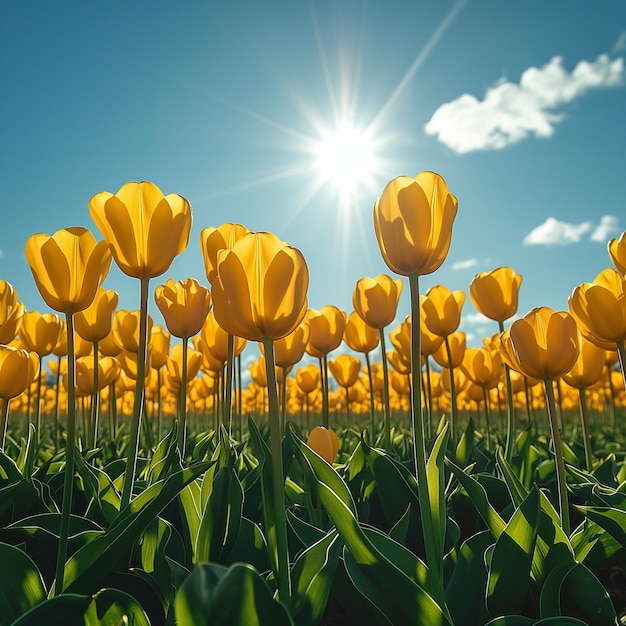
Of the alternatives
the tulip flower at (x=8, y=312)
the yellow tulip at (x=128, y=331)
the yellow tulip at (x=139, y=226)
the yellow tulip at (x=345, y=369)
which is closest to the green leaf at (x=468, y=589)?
the yellow tulip at (x=139, y=226)

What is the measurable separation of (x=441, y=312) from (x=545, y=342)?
127 centimetres

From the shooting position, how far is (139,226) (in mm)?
1368

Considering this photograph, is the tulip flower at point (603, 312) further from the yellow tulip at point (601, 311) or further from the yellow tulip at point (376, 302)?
the yellow tulip at point (376, 302)

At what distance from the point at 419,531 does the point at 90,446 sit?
192cm

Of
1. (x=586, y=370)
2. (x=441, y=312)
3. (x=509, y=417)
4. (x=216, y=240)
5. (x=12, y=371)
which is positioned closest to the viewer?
(x=216, y=240)

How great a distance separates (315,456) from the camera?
1.13 m

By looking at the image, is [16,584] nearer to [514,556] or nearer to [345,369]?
[514,556]

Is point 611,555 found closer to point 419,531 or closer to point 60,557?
point 419,531

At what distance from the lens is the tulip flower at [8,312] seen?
2.13 meters

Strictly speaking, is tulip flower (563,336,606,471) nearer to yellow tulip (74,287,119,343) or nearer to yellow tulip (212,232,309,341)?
yellow tulip (212,232,309,341)

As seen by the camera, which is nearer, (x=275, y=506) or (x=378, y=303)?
(x=275, y=506)

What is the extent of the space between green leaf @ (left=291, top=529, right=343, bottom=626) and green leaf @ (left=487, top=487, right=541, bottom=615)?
0.38 m

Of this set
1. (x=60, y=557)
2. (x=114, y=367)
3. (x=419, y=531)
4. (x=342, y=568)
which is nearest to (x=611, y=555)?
(x=419, y=531)

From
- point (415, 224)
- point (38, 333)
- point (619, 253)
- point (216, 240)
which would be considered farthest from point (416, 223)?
point (38, 333)
